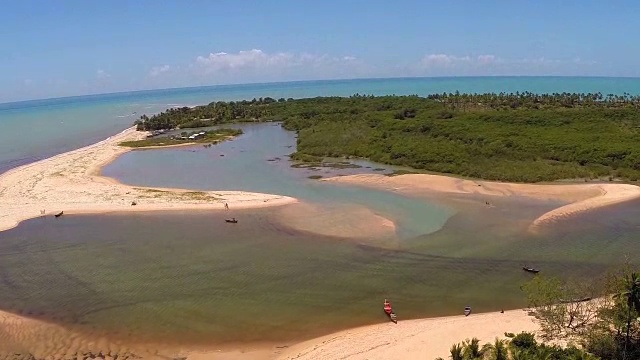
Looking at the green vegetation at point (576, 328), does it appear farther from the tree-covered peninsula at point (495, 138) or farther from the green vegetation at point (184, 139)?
the green vegetation at point (184, 139)

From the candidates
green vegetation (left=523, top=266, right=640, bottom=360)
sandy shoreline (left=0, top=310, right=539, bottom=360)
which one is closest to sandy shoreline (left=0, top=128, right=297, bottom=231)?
sandy shoreline (left=0, top=310, right=539, bottom=360)

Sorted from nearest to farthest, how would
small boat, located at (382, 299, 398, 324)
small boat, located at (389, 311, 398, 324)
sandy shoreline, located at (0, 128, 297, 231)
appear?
small boat, located at (389, 311, 398, 324) < small boat, located at (382, 299, 398, 324) < sandy shoreline, located at (0, 128, 297, 231)

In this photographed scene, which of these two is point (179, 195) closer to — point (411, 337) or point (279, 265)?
point (279, 265)

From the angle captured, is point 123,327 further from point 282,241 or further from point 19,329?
point 282,241

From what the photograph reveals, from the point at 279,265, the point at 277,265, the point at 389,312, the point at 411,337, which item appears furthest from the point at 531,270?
the point at 277,265

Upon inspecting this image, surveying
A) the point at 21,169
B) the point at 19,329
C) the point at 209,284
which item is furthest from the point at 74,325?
the point at 21,169

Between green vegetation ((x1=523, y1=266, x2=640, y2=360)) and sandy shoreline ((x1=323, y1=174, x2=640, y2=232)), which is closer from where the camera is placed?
green vegetation ((x1=523, y1=266, x2=640, y2=360))

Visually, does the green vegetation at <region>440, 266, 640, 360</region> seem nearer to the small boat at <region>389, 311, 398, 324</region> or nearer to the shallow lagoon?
the shallow lagoon

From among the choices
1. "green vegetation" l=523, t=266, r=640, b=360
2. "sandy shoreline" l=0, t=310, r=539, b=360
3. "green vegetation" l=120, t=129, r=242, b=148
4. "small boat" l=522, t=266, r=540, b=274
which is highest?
"green vegetation" l=120, t=129, r=242, b=148
